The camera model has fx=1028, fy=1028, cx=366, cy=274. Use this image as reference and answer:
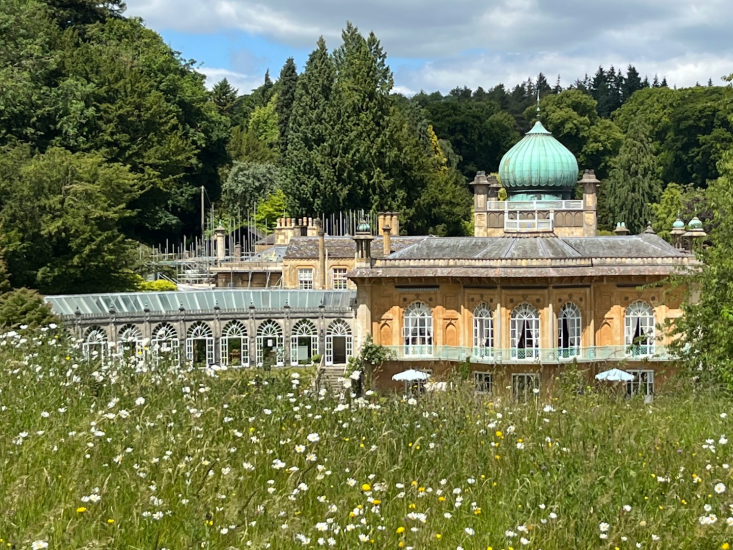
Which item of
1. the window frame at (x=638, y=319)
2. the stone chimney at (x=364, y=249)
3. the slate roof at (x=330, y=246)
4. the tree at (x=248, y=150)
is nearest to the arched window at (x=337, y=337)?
the stone chimney at (x=364, y=249)

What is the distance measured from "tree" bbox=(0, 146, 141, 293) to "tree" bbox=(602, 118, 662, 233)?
45894mm

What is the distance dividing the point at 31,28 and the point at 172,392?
51012 mm

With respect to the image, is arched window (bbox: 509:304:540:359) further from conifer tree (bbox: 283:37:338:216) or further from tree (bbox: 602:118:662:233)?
tree (bbox: 602:118:662:233)

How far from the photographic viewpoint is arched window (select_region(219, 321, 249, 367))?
126 ft

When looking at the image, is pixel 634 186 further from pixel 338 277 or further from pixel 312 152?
pixel 338 277

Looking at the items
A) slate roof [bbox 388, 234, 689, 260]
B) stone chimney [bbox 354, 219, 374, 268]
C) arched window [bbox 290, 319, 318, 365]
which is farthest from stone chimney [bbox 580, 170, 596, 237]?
arched window [bbox 290, 319, 318, 365]

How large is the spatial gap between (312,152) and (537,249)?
28.5 meters

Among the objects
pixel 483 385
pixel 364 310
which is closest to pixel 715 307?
pixel 483 385

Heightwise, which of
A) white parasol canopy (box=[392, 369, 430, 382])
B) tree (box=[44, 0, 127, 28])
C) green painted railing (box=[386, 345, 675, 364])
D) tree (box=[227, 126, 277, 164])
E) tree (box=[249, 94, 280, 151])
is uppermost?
tree (box=[44, 0, 127, 28])

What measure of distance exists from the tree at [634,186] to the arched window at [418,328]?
4369cm

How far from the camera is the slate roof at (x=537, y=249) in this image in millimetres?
36781

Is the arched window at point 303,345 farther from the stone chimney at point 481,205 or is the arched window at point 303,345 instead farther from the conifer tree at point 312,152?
the conifer tree at point 312,152

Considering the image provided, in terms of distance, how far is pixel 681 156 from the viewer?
96438 mm

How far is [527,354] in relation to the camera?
35.5 metres
